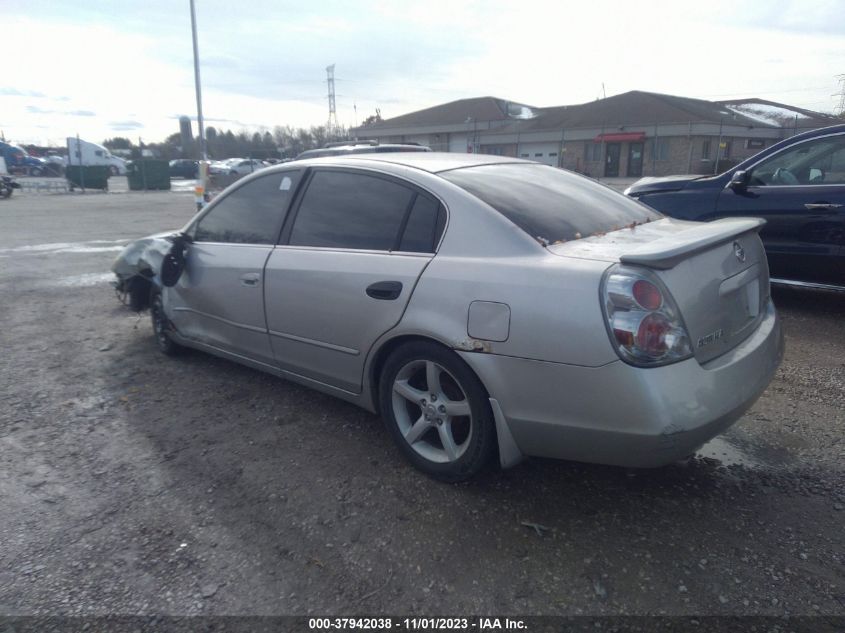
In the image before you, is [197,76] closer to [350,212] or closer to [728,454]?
[350,212]

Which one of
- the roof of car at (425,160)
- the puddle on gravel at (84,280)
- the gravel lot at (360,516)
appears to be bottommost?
the gravel lot at (360,516)

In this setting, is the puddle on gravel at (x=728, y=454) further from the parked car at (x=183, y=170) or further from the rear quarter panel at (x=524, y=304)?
the parked car at (x=183, y=170)

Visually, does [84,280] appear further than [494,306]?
Yes

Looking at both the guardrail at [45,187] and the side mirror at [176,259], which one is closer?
the side mirror at [176,259]

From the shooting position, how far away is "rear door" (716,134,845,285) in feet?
17.5

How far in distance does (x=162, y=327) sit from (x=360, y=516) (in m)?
2.90

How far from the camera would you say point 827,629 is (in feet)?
6.83

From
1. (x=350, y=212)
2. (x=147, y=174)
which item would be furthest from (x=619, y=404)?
(x=147, y=174)

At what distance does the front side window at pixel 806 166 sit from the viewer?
5445 millimetres

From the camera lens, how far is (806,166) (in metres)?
5.64

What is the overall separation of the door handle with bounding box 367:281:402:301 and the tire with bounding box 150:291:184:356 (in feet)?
7.81

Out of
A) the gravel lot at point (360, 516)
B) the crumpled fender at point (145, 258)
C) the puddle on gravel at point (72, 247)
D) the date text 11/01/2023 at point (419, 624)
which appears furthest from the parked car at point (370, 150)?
the puddle on gravel at point (72, 247)

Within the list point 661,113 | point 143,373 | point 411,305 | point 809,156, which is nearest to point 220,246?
point 143,373

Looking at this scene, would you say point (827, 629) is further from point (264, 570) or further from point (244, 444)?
point (244, 444)
